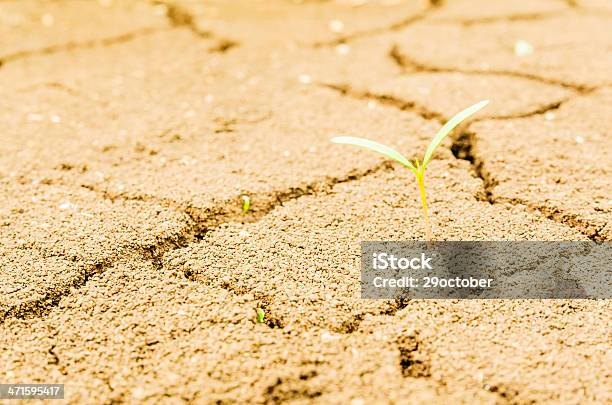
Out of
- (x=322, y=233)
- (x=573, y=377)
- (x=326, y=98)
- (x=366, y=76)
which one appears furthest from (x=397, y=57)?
(x=573, y=377)

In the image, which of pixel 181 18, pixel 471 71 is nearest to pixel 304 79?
pixel 471 71

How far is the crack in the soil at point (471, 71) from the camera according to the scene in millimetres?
1846

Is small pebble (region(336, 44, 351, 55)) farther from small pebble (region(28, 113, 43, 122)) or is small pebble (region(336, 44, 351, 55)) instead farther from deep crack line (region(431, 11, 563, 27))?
small pebble (region(28, 113, 43, 122))

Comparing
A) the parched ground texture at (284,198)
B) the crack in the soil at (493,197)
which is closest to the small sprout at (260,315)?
the parched ground texture at (284,198)

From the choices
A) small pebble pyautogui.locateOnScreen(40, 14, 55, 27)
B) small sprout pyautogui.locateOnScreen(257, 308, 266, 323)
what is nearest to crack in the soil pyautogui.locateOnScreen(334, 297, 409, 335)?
small sprout pyautogui.locateOnScreen(257, 308, 266, 323)

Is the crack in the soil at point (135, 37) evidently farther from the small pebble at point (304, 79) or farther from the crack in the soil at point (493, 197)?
the crack in the soil at point (493, 197)

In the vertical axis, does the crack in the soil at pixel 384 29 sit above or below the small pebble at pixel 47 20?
below

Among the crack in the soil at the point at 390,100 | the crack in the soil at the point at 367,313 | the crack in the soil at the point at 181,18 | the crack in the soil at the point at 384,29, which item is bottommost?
the crack in the soil at the point at 367,313

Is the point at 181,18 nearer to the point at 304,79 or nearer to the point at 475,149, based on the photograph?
the point at 304,79

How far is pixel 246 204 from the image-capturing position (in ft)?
Result: 4.50

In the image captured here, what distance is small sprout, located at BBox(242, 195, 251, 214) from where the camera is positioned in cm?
137

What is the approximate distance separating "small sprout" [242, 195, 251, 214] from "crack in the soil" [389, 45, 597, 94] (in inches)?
33.5

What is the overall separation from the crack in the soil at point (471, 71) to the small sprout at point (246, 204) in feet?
2.79

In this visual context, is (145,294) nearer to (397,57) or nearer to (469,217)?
(469,217)
